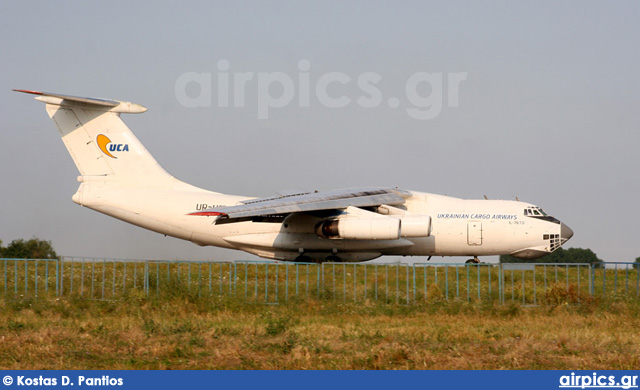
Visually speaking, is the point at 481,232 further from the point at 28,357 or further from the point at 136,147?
the point at 28,357

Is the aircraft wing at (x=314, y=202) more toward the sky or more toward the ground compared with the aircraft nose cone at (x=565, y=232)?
more toward the sky

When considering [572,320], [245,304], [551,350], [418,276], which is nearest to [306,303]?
[245,304]

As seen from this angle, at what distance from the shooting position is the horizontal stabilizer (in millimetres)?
20859

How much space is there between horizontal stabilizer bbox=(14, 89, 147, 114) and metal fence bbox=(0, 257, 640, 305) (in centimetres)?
687

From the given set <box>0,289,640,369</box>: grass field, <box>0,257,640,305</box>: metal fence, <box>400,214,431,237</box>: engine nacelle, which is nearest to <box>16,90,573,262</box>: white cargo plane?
<box>400,214,431,237</box>: engine nacelle

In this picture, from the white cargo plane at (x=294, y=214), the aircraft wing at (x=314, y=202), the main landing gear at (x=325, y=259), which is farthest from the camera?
the main landing gear at (x=325, y=259)

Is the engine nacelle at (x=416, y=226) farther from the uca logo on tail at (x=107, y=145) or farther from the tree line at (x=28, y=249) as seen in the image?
the tree line at (x=28, y=249)

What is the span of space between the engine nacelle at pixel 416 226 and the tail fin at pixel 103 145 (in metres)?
6.81

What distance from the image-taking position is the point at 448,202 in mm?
20234

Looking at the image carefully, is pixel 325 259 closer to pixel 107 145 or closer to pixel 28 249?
pixel 107 145

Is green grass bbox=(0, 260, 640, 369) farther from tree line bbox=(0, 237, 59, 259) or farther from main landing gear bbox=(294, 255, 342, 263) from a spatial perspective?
tree line bbox=(0, 237, 59, 259)

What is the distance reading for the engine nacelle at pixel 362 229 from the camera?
18.5 meters

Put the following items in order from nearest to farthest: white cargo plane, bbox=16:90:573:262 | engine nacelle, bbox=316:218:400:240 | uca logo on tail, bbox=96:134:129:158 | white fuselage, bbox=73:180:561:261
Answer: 1. engine nacelle, bbox=316:218:400:240
2. white cargo plane, bbox=16:90:573:262
3. white fuselage, bbox=73:180:561:261
4. uca logo on tail, bbox=96:134:129:158

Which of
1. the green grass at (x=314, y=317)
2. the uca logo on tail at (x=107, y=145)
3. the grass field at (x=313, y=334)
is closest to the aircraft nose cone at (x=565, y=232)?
the green grass at (x=314, y=317)
